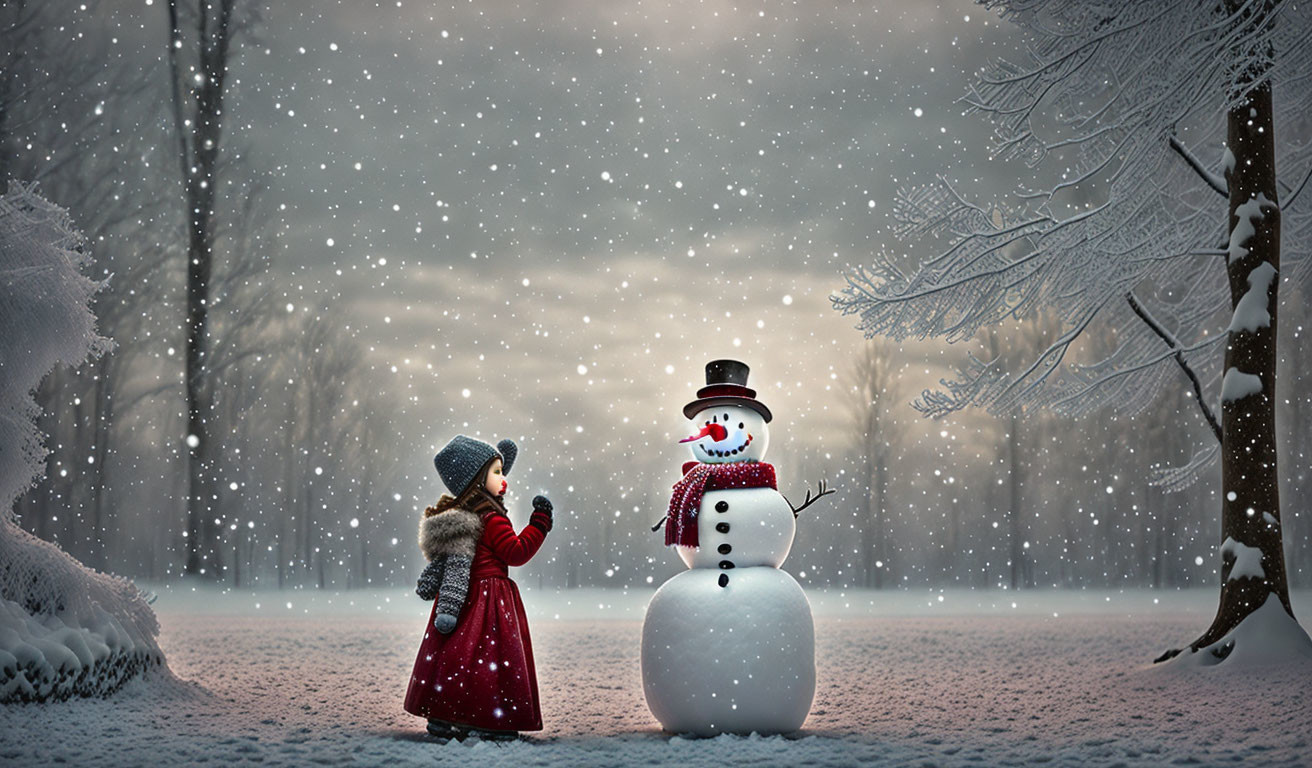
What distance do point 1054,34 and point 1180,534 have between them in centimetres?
1493

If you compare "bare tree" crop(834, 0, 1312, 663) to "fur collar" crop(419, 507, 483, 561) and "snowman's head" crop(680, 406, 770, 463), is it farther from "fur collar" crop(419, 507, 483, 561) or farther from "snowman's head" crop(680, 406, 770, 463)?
"fur collar" crop(419, 507, 483, 561)

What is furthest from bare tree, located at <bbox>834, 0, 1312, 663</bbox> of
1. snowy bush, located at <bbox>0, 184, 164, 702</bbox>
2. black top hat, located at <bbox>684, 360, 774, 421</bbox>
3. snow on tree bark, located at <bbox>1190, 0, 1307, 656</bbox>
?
snowy bush, located at <bbox>0, 184, 164, 702</bbox>

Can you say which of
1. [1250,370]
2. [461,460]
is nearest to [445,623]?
[461,460]

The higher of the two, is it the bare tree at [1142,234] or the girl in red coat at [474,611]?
the bare tree at [1142,234]

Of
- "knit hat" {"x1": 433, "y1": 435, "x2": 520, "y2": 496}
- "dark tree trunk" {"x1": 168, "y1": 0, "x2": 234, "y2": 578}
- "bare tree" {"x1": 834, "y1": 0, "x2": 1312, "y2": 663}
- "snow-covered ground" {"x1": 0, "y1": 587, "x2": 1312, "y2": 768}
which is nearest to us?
"snow-covered ground" {"x1": 0, "y1": 587, "x2": 1312, "y2": 768}

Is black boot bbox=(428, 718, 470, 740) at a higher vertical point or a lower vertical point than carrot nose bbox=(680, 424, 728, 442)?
lower

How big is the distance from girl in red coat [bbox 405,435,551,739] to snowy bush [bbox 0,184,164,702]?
8.11ft

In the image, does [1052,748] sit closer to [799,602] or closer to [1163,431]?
[799,602]

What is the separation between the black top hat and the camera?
651 cm

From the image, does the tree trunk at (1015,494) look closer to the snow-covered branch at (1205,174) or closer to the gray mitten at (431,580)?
the snow-covered branch at (1205,174)

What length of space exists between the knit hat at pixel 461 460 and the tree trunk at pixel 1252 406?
5.97 metres

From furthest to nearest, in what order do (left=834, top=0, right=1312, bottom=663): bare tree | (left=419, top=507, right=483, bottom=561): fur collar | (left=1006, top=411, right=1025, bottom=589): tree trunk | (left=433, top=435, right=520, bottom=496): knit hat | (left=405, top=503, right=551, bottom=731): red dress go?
1. (left=1006, top=411, right=1025, bottom=589): tree trunk
2. (left=834, top=0, right=1312, bottom=663): bare tree
3. (left=433, top=435, right=520, bottom=496): knit hat
4. (left=419, top=507, right=483, bottom=561): fur collar
5. (left=405, top=503, right=551, bottom=731): red dress

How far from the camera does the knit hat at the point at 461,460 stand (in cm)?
617

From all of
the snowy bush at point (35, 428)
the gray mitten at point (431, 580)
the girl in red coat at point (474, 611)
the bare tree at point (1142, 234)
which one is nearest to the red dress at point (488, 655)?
the girl in red coat at point (474, 611)
